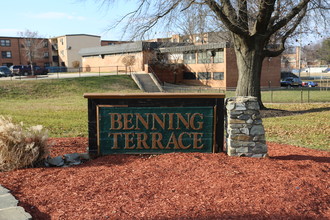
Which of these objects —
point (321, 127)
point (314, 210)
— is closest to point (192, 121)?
point (314, 210)

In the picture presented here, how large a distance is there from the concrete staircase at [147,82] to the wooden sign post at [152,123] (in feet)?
94.9

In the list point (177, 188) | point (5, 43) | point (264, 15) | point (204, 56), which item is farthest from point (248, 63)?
point (5, 43)

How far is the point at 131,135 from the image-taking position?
6.48 m

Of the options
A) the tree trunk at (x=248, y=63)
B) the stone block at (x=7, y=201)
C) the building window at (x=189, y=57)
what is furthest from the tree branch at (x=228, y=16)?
the building window at (x=189, y=57)

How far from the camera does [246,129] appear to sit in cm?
618

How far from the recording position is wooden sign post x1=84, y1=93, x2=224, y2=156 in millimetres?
6461

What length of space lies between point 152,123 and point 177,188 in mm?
2038

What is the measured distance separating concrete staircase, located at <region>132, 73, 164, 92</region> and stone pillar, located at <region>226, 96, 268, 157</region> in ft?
96.4

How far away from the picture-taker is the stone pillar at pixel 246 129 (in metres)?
6.16

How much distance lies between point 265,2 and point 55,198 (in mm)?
10883

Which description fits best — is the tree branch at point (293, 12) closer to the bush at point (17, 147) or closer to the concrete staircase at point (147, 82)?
the bush at point (17, 147)

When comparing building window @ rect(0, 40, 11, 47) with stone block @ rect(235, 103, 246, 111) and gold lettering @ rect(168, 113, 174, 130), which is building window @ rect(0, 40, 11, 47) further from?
stone block @ rect(235, 103, 246, 111)

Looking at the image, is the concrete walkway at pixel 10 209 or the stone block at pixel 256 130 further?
the stone block at pixel 256 130

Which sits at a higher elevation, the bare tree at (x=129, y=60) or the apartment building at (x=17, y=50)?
the apartment building at (x=17, y=50)
